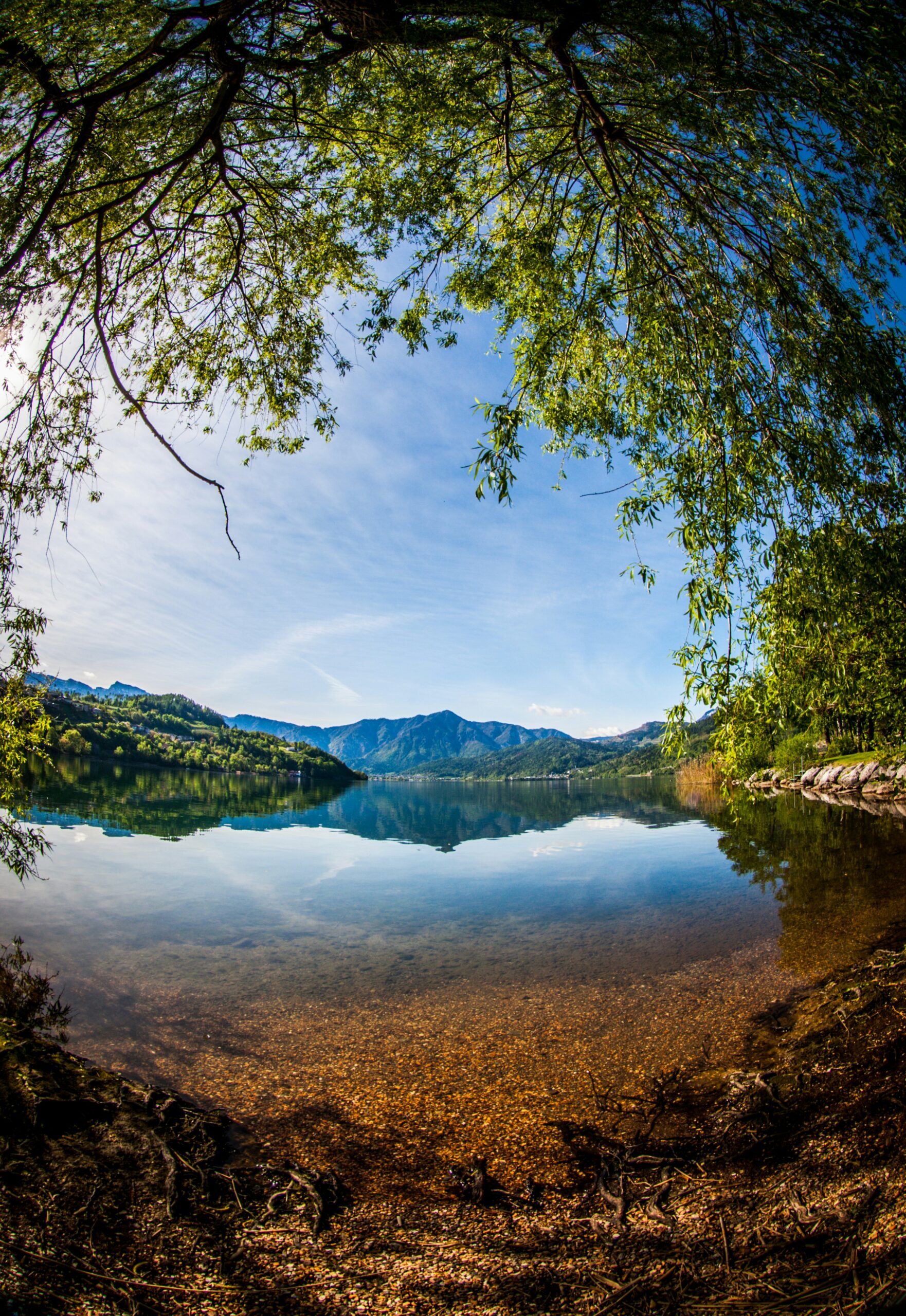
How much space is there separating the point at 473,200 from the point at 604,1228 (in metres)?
12.3

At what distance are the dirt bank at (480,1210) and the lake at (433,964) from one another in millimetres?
823

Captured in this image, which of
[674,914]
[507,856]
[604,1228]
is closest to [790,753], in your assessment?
[507,856]

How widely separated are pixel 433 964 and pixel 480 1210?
8.24m

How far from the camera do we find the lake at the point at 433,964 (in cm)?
675

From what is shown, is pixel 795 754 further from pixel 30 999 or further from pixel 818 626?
pixel 30 999

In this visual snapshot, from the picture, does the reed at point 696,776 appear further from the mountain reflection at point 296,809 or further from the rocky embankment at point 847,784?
the rocky embankment at point 847,784

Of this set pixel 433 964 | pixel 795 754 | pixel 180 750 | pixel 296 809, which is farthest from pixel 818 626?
pixel 180 750

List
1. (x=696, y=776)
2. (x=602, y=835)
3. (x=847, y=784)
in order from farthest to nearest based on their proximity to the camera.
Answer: (x=696, y=776) < (x=847, y=784) < (x=602, y=835)

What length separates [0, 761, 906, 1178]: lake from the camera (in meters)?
6.75

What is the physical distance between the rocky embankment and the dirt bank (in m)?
25.2

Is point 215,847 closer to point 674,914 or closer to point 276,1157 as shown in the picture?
point 674,914

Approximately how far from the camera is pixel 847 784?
4566 centimetres

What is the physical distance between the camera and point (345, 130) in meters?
7.21

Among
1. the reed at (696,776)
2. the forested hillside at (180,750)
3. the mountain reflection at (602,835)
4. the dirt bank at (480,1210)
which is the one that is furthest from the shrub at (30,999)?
the forested hillside at (180,750)
